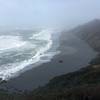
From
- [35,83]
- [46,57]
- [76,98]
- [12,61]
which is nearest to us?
[76,98]

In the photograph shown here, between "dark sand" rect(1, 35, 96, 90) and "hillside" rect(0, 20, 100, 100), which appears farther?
"dark sand" rect(1, 35, 96, 90)

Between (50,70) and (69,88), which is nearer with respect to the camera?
(69,88)

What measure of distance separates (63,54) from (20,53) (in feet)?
26.2

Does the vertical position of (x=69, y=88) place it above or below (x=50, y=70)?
below

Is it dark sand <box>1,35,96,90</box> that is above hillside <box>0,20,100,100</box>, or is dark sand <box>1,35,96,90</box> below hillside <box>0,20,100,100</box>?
above

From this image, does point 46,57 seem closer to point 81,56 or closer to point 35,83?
point 81,56

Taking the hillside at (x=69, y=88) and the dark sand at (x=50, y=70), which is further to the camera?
the dark sand at (x=50, y=70)

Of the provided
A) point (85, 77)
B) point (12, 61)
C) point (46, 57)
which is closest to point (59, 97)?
point (85, 77)

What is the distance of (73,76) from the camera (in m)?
32.5

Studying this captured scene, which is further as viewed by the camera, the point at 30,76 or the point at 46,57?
the point at 46,57

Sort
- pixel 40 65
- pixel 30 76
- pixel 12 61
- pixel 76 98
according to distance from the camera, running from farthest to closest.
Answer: pixel 12 61 < pixel 40 65 < pixel 30 76 < pixel 76 98

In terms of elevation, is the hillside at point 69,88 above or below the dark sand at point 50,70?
below

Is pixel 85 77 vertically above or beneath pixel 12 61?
beneath

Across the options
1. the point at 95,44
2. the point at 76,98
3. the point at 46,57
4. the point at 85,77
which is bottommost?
the point at 76,98
